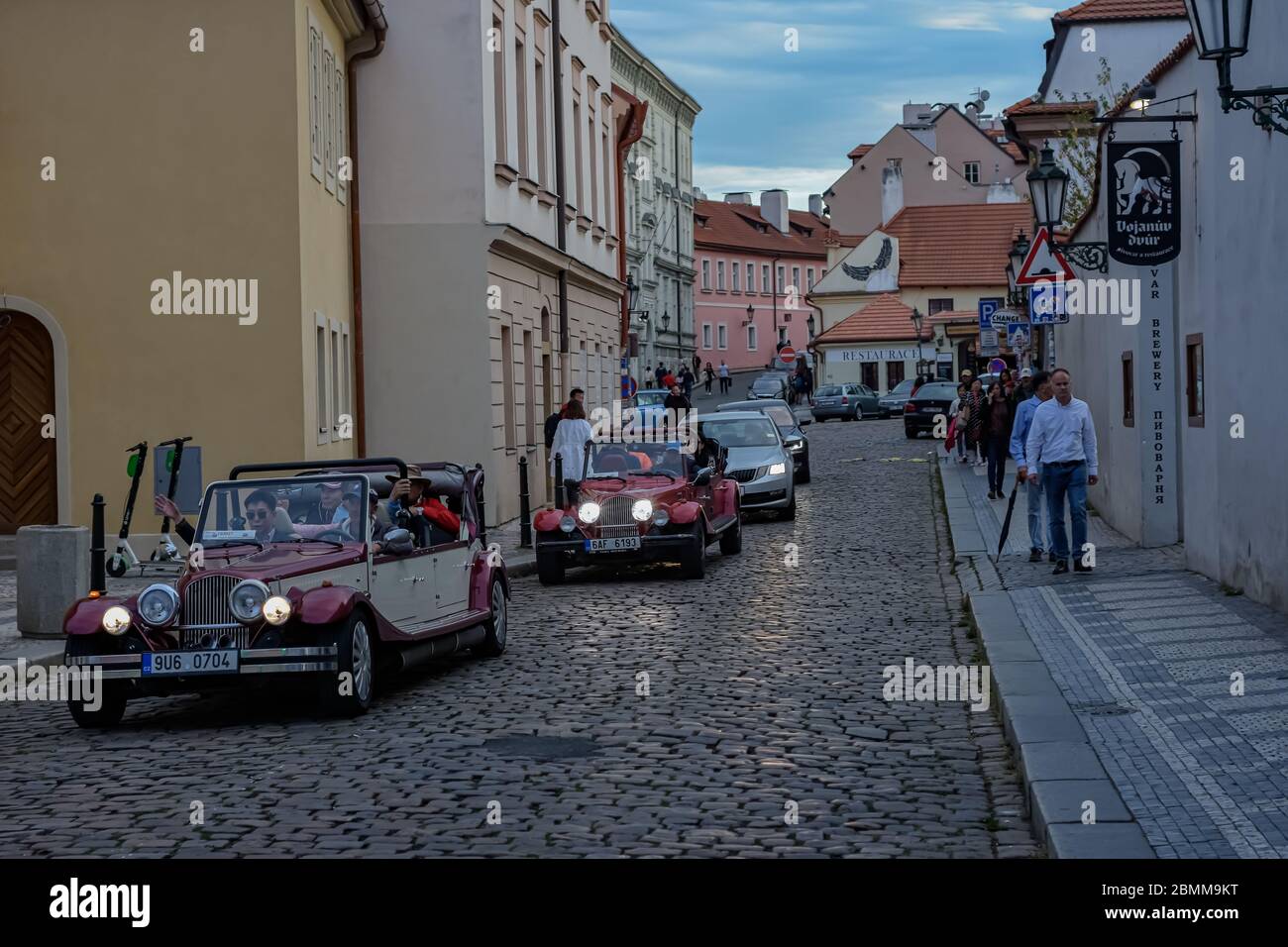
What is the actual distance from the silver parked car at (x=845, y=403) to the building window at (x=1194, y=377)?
52.5 metres

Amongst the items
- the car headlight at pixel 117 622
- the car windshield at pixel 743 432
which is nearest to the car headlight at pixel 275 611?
the car headlight at pixel 117 622

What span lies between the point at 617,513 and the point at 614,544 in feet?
1.07

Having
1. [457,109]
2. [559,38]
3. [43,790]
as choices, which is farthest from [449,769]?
[559,38]

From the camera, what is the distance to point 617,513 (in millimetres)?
18891

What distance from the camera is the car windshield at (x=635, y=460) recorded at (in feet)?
65.4

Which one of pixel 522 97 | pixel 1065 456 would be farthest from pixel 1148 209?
pixel 522 97

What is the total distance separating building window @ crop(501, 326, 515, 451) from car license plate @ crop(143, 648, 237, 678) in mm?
18100

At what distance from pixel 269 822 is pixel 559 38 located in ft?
92.8

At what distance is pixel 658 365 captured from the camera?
293ft

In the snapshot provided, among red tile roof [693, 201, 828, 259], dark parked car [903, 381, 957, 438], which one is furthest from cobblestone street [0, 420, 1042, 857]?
red tile roof [693, 201, 828, 259]

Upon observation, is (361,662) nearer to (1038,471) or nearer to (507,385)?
(1038,471)

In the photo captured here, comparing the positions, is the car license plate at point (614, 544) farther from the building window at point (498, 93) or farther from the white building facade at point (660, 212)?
the white building facade at point (660, 212)

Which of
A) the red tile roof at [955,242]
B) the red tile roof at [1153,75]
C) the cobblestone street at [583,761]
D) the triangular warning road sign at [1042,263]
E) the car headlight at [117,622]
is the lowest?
the cobblestone street at [583,761]
